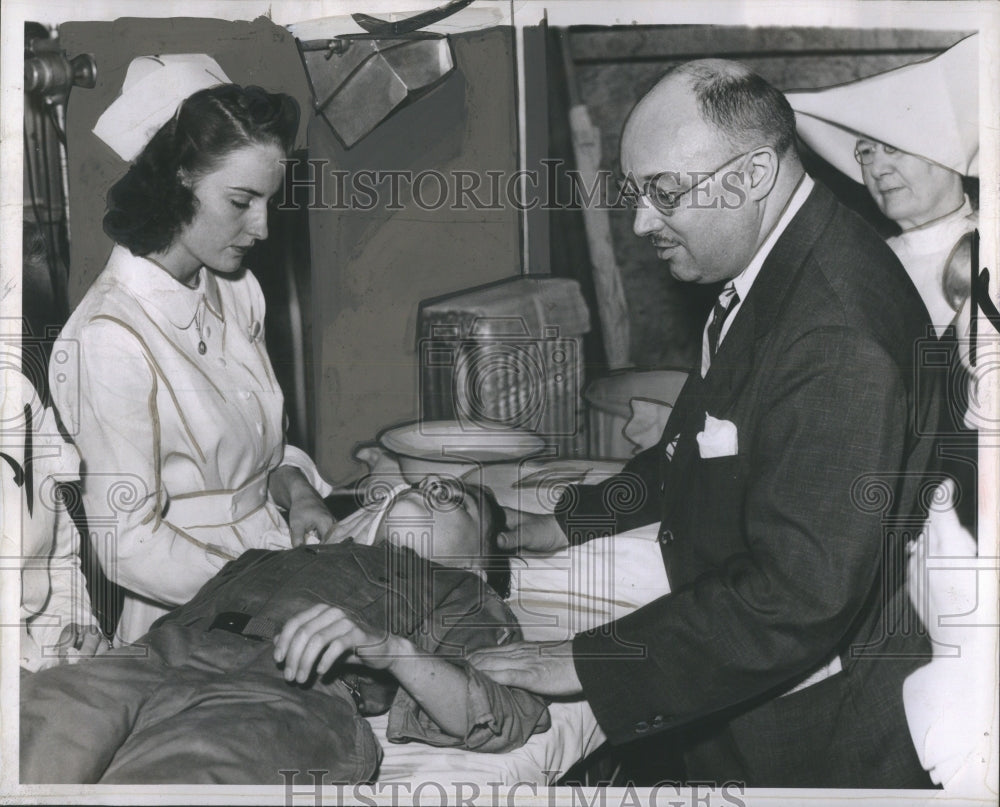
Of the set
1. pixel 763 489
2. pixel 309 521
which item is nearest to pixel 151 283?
pixel 309 521

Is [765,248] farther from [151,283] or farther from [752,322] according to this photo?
[151,283]

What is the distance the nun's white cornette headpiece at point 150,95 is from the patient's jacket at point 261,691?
1284mm

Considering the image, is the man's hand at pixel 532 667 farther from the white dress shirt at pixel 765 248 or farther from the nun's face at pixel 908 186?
the nun's face at pixel 908 186

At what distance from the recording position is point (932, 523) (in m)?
3.66

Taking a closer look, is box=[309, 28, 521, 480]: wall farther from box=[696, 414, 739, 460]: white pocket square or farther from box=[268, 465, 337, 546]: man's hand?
box=[696, 414, 739, 460]: white pocket square

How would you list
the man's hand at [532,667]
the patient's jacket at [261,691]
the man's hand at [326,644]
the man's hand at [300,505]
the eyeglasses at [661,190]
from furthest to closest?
1. the man's hand at [300,505]
2. the eyeglasses at [661,190]
3. the man's hand at [532,667]
4. the man's hand at [326,644]
5. the patient's jacket at [261,691]

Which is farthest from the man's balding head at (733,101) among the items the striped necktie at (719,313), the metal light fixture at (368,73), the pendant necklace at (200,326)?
the pendant necklace at (200,326)

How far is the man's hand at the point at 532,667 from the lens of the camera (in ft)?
11.5

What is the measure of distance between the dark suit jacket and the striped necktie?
0.18 feet

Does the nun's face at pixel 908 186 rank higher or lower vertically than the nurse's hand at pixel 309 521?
higher

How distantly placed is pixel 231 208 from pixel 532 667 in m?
1.60

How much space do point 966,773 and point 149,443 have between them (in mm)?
2616

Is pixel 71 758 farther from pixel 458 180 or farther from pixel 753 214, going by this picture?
pixel 753 214

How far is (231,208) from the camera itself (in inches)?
145
